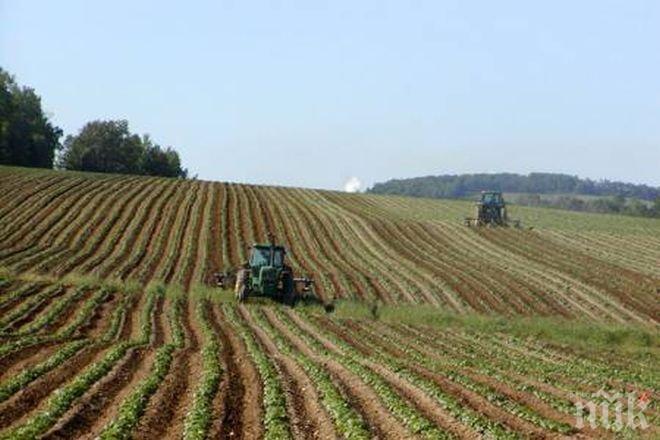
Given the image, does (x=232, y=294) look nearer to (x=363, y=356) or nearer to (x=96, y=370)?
(x=363, y=356)

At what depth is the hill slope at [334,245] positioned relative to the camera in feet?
104

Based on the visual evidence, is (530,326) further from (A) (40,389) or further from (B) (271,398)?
(A) (40,389)

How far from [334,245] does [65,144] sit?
206ft

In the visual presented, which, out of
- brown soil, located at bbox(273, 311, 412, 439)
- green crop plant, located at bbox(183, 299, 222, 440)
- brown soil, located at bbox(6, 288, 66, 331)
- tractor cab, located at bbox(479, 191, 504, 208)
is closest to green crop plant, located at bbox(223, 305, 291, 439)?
green crop plant, located at bbox(183, 299, 222, 440)

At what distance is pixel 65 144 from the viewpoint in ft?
317

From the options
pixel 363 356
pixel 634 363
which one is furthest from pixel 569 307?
pixel 363 356

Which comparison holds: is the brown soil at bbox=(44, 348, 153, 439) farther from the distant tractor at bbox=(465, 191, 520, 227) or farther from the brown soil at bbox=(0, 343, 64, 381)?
the distant tractor at bbox=(465, 191, 520, 227)

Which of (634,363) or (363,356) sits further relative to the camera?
(634,363)

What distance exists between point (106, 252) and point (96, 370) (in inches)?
875

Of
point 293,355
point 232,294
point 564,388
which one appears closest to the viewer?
point 564,388

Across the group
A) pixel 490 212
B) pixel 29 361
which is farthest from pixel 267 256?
pixel 490 212

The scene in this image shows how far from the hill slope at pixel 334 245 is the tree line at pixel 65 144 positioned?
82.7 feet

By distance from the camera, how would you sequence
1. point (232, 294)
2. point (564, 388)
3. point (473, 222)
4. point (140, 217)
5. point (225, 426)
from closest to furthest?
1. point (225, 426)
2. point (564, 388)
3. point (232, 294)
4. point (140, 217)
5. point (473, 222)

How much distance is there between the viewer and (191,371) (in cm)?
1520
